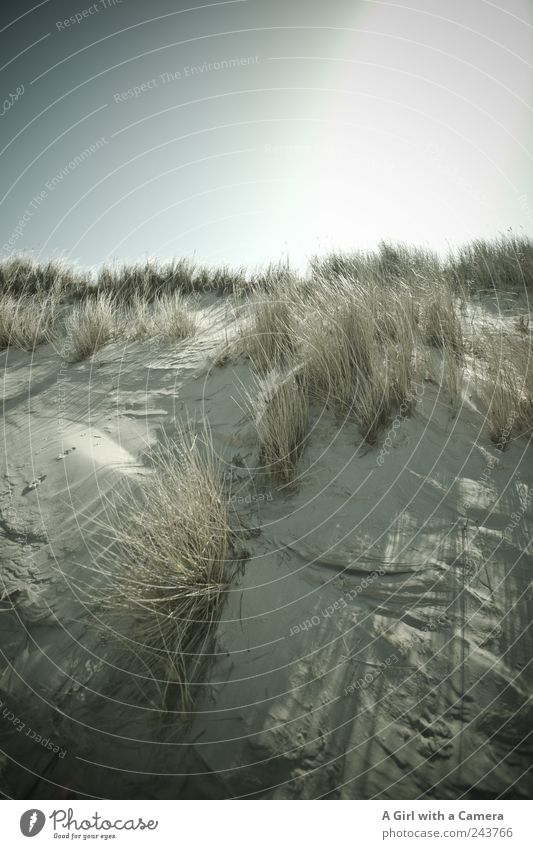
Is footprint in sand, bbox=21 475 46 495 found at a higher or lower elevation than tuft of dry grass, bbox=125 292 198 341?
lower

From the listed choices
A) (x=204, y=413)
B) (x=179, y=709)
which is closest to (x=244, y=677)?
(x=179, y=709)

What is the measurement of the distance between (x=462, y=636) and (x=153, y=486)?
6.32ft

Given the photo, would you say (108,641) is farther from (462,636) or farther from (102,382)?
(102,382)

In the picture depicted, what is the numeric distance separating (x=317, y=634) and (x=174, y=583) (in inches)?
29.8

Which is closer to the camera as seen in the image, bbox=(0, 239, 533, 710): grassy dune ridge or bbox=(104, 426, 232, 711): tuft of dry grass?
bbox=(104, 426, 232, 711): tuft of dry grass

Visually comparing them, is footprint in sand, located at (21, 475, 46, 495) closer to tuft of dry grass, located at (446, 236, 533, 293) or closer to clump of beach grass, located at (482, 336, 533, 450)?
clump of beach grass, located at (482, 336, 533, 450)

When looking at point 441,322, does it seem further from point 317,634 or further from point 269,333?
point 317,634

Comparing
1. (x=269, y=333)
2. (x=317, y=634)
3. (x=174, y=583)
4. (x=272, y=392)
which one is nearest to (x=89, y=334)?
(x=269, y=333)

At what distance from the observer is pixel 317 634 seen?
188 cm

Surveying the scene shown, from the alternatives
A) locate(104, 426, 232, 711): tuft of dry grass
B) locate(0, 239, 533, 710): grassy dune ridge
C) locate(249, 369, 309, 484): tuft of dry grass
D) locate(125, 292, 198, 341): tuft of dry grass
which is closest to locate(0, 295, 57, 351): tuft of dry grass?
locate(0, 239, 533, 710): grassy dune ridge
